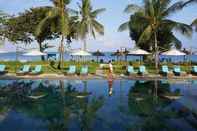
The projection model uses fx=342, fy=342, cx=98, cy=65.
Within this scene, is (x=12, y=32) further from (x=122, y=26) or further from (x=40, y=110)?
(x=40, y=110)

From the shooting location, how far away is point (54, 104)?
1377cm

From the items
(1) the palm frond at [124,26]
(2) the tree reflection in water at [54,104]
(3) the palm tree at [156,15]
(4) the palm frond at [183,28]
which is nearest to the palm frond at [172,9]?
(3) the palm tree at [156,15]

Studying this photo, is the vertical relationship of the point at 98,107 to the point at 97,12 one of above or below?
below

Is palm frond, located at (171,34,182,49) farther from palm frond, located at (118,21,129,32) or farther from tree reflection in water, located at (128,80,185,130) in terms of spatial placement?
tree reflection in water, located at (128,80,185,130)

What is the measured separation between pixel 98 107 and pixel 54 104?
1.94 metres

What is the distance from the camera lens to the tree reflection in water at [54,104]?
1086 centimetres

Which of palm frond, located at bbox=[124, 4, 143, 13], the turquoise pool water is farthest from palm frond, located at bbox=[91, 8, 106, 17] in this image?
the turquoise pool water

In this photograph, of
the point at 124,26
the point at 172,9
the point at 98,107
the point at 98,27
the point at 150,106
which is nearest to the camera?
the point at 98,107

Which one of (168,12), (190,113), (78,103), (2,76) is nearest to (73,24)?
(168,12)

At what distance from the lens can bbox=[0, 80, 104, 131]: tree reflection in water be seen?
428 inches

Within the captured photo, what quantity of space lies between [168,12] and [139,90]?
1468 cm

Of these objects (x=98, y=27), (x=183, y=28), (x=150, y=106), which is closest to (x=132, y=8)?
(x=183, y=28)

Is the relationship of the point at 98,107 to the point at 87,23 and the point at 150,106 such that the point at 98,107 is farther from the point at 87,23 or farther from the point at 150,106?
the point at 87,23

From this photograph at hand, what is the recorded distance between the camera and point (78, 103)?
13859 mm
